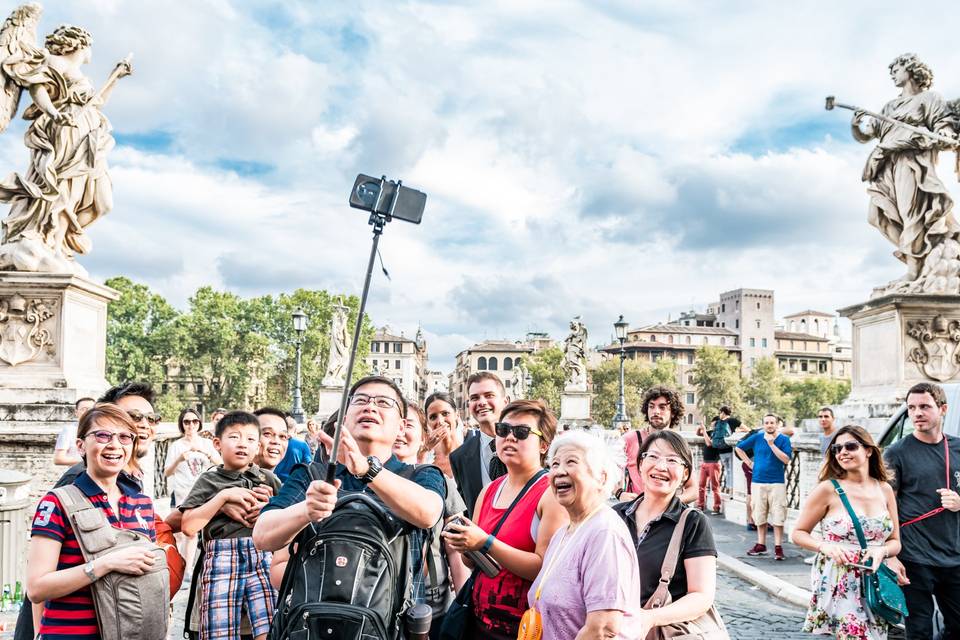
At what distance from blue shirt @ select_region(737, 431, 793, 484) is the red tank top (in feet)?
28.0

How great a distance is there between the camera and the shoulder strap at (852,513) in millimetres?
Answer: 4887

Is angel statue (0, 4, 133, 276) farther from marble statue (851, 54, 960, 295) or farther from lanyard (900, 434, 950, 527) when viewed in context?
marble statue (851, 54, 960, 295)

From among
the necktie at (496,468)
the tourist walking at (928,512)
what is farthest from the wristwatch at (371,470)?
the tourist walking at (928,512)

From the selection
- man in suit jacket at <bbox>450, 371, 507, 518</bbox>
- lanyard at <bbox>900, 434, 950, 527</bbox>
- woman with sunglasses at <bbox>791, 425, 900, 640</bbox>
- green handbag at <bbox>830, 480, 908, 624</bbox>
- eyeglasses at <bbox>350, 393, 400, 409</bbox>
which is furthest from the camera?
lanyard at <bbox>900, 434, 950, 527</bbox>

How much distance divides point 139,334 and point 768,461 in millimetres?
63985

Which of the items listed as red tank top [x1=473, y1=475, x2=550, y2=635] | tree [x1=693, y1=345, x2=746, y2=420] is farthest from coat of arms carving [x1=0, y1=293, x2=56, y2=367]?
tree [x1=693, y1=345, x2=746, y2=420]

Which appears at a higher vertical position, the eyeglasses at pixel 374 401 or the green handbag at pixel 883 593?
the eyeglasses at pixel 374 401

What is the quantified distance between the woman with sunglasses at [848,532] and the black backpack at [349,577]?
3090 millimetres

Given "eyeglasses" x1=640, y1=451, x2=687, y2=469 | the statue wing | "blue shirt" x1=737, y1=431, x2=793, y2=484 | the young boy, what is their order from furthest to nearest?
"blue shirt" x1=737, y1=431, x2=793, y2=484
the statue wing
the young boy
"eyeglasses" x1=640, y1=451, x2=687, y2=469

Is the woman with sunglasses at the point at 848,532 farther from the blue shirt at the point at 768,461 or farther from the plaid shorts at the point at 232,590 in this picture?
the blue shirt at the point at 768,461

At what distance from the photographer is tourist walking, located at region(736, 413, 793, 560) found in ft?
36.1

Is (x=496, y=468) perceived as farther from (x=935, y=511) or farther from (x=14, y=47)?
(x=14, y=47)

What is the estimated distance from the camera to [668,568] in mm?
3514

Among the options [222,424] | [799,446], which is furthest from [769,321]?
[222,424]
